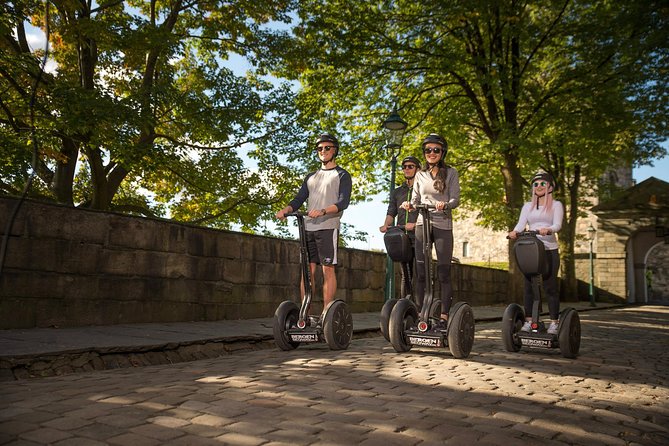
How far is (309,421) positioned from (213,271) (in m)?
5.61

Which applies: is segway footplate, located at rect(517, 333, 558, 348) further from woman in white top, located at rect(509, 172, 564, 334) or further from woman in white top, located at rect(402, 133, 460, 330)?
woman in white top, located at rect(402, 133, 460, 330)

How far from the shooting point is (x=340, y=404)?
3150mm

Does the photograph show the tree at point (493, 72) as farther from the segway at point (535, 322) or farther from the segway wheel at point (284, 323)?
the segway wheel at point (284, 323)

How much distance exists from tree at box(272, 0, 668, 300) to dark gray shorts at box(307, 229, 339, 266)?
1095 centimetres

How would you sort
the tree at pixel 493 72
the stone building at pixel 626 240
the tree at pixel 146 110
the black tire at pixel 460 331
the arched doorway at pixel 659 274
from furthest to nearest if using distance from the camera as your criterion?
1. the arched doorway at pixel 659 274
2. the stone building at pixel 626 240
3. the tree at pixel 493 72
4. the tree at pixel 146 110
5. the black tire at pixel 460 331

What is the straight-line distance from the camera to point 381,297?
12586 mm

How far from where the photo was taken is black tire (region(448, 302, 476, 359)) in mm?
5238

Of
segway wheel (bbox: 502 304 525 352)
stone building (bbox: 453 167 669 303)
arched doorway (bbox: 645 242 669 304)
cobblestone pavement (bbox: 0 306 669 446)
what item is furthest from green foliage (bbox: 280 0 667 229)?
arched doorway (bbox: 645 242 669 304)

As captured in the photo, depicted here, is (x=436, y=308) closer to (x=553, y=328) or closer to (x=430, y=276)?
(x=430, y=276)

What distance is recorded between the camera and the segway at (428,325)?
5266 millimetres

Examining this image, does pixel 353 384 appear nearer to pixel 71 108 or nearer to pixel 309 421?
pixel 309 421

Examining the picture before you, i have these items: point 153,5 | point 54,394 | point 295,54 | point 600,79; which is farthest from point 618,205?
point 54,394

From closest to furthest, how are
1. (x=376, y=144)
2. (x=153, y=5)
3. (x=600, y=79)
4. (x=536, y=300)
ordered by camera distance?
(x=536, y=300), (x=600, y=79), (x=153, y=5), (x=376, y=144)

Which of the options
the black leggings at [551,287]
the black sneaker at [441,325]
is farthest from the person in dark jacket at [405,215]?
the black leggings at [551,287]
